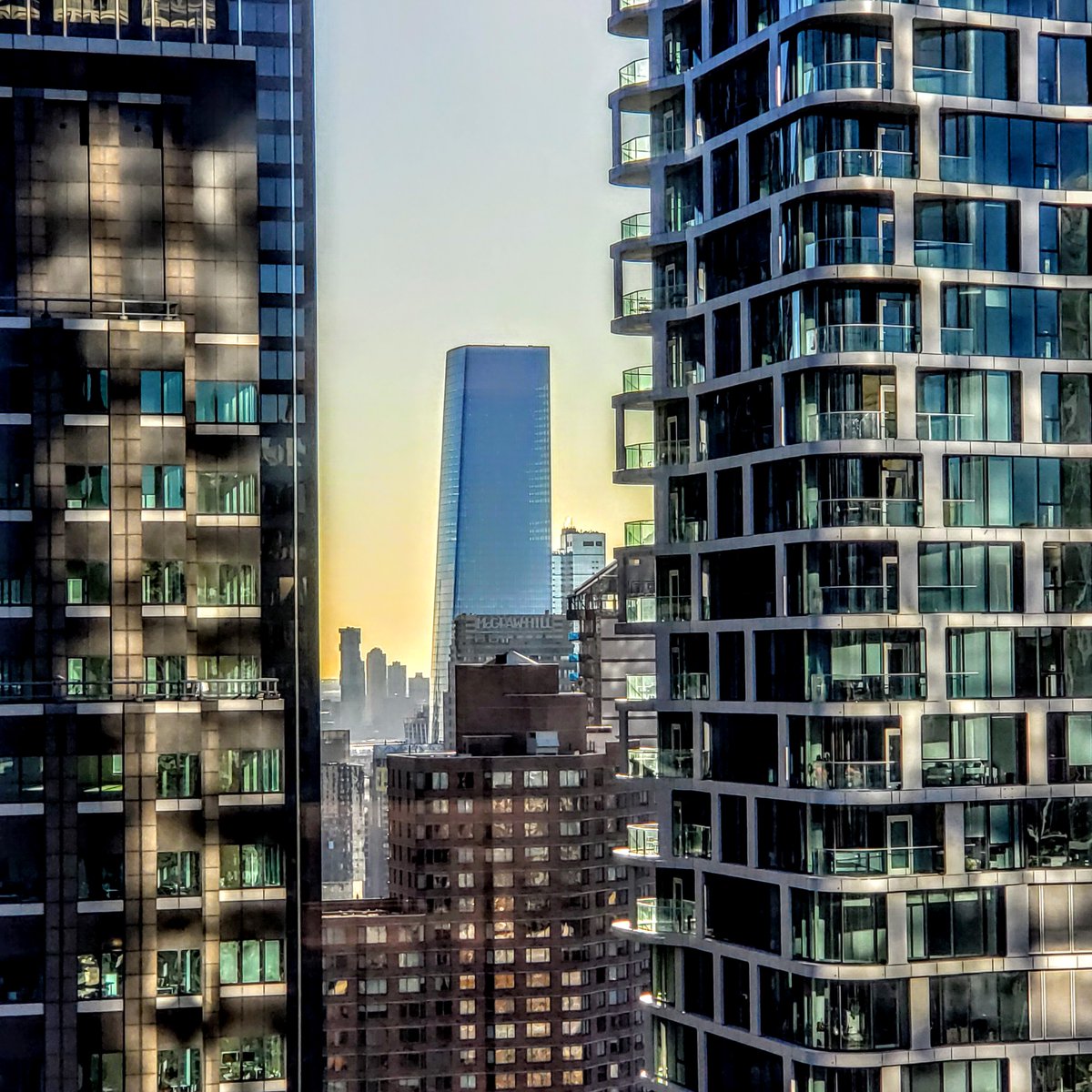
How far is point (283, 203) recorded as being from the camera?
20250mm

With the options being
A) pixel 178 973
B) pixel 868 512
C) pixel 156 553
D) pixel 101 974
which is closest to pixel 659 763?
pixel 868 512

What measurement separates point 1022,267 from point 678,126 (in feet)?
13.0

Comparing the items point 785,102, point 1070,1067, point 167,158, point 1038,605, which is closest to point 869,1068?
point 1070,1067

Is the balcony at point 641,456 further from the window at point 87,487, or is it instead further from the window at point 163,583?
the window at point 87,487

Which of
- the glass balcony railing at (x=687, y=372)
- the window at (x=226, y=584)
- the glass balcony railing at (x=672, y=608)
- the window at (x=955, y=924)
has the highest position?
the glass balcony railing at (x=687, y=372)

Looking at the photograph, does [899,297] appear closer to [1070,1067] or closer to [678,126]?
[678,126]

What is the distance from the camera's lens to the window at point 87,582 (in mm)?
18062

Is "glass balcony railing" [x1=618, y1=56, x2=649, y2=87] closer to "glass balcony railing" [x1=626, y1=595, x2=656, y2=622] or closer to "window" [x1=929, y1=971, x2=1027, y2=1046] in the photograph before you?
"glass balcony railing" [x1=626, y1=595, x2=656, y2=622]

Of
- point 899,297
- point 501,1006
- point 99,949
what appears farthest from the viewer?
point 501,1006

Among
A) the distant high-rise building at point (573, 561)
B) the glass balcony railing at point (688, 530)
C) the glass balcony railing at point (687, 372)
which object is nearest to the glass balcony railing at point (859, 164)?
the glass balcony railing at point (687, 372)

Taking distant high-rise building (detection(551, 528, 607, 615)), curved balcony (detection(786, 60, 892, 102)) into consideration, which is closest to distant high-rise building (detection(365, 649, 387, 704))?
distant high-rise building (detection(551, 528, 607, 615))

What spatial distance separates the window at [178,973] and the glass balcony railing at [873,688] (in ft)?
19.9

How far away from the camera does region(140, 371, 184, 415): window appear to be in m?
18.2

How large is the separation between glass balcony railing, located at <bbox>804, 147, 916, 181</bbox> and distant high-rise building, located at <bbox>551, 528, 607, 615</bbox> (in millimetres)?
8524
